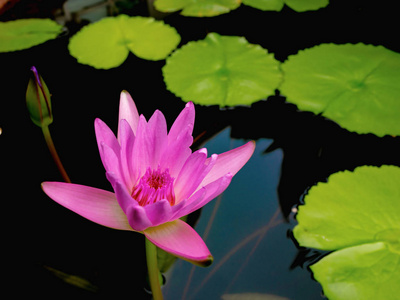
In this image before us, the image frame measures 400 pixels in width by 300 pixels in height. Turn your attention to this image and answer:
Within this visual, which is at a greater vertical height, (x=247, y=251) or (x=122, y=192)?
(x=122, y=192)

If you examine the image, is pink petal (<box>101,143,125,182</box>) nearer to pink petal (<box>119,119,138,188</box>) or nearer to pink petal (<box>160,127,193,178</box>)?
pink petal (<box>119,119,138,188</box>)

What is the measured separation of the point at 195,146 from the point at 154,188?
78 centimetres

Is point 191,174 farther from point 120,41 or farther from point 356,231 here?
point 120,41

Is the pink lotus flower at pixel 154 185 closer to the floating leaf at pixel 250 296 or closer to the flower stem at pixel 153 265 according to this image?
the flower stem at pixel 153 265

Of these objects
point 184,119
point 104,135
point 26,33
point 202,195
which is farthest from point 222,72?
point 26,33

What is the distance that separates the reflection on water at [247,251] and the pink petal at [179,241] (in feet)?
1.37

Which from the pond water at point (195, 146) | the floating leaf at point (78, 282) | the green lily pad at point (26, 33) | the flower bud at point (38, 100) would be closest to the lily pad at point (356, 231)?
the pond water at point (195, 146)

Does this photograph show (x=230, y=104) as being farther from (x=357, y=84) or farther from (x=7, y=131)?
(x=7, y=131)

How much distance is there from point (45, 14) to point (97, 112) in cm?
129

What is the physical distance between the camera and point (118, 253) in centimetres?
135

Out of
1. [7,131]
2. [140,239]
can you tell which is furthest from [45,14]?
[140,239]

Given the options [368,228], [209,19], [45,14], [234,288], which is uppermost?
[45,14]

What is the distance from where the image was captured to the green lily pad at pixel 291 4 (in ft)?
7.80

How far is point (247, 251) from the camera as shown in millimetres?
1348
